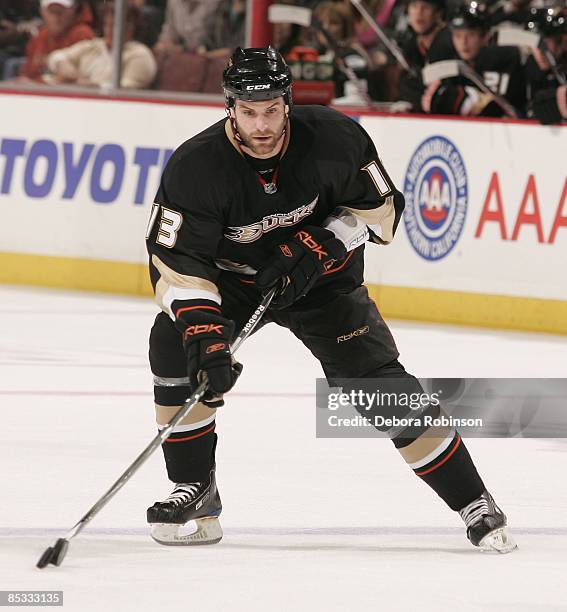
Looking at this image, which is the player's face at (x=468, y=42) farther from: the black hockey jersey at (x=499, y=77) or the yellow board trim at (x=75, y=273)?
the yellow board trim at (x=75, y=273)

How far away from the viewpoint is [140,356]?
6297 millimetres

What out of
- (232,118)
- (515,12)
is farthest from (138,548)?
(515,12)

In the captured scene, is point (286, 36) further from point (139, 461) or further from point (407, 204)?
point (139, 461)

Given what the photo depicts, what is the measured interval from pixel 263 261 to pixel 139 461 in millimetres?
530

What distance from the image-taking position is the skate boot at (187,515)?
11.8ft

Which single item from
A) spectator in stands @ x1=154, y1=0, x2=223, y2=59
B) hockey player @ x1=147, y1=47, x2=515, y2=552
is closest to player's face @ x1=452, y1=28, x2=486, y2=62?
spectator in stands @ x1=154, y1=0, x2=223, y2=59

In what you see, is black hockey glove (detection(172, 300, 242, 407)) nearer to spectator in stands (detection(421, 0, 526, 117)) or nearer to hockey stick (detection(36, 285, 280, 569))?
hockey stick (detection(36, 285, 280, 569))

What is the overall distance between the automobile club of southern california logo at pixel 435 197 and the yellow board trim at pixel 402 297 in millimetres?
224

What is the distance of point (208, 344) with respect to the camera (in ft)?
11.0

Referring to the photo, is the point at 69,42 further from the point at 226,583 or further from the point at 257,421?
the point at 226,583

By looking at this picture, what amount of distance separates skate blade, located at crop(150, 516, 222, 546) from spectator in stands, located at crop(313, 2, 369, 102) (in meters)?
4.88

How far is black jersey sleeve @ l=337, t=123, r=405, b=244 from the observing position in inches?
141

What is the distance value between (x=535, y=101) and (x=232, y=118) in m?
3.89

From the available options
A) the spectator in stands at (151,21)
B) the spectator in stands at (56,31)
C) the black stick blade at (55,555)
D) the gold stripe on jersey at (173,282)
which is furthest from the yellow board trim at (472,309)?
the black stick blade at (55,555)
